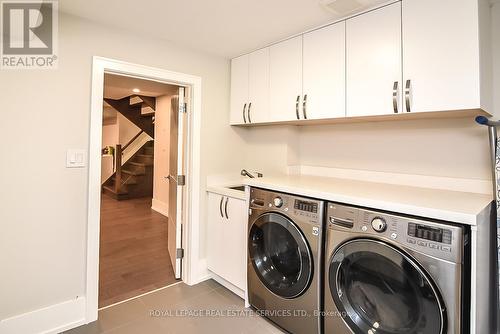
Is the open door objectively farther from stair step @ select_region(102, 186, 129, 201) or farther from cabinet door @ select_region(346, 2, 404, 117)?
stair step @ select_region(102, 186, 129, 201)

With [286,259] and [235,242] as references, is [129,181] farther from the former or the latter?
[286,259]

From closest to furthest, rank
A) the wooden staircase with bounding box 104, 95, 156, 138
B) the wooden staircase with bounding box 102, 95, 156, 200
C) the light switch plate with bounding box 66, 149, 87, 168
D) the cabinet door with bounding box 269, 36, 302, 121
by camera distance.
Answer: the light switch plate with bounding box 66, 149, 87, 168 < the cabinet door with bounding box 269, 36, 302, 121 < the wooden staircase with bounding box 104, 95, 156, 138 < the wooden staircase with bounding box 102, 95, 156, 200

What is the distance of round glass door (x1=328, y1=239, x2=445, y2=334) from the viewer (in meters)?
1.22

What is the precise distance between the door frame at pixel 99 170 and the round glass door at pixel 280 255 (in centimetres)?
77

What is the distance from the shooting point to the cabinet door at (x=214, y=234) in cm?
247

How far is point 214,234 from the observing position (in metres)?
2.55

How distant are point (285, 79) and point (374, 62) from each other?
0.74 metres

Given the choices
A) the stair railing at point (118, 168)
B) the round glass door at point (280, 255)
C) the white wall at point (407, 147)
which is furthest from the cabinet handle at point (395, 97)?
the stair railing at point (118, 168)

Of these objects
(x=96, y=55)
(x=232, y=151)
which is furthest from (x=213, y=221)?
(x=96, y=55)

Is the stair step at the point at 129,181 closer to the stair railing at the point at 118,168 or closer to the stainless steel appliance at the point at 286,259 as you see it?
the stair railing at the point at 118,168

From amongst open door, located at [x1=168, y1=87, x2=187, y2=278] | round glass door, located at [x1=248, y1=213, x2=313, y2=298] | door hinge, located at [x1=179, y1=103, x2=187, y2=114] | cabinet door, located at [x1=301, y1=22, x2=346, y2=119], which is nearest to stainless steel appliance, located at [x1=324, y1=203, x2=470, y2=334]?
round glass door, located at [x1=248, y1=213, x2=313, y2=298]

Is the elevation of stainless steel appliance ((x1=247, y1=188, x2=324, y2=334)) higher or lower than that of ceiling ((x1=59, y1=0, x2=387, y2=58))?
lower

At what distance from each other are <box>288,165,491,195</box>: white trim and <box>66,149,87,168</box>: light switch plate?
68.3 inches

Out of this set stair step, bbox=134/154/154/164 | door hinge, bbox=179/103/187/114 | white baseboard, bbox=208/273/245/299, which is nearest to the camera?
white baseboard, bbox=208/273/245/299
